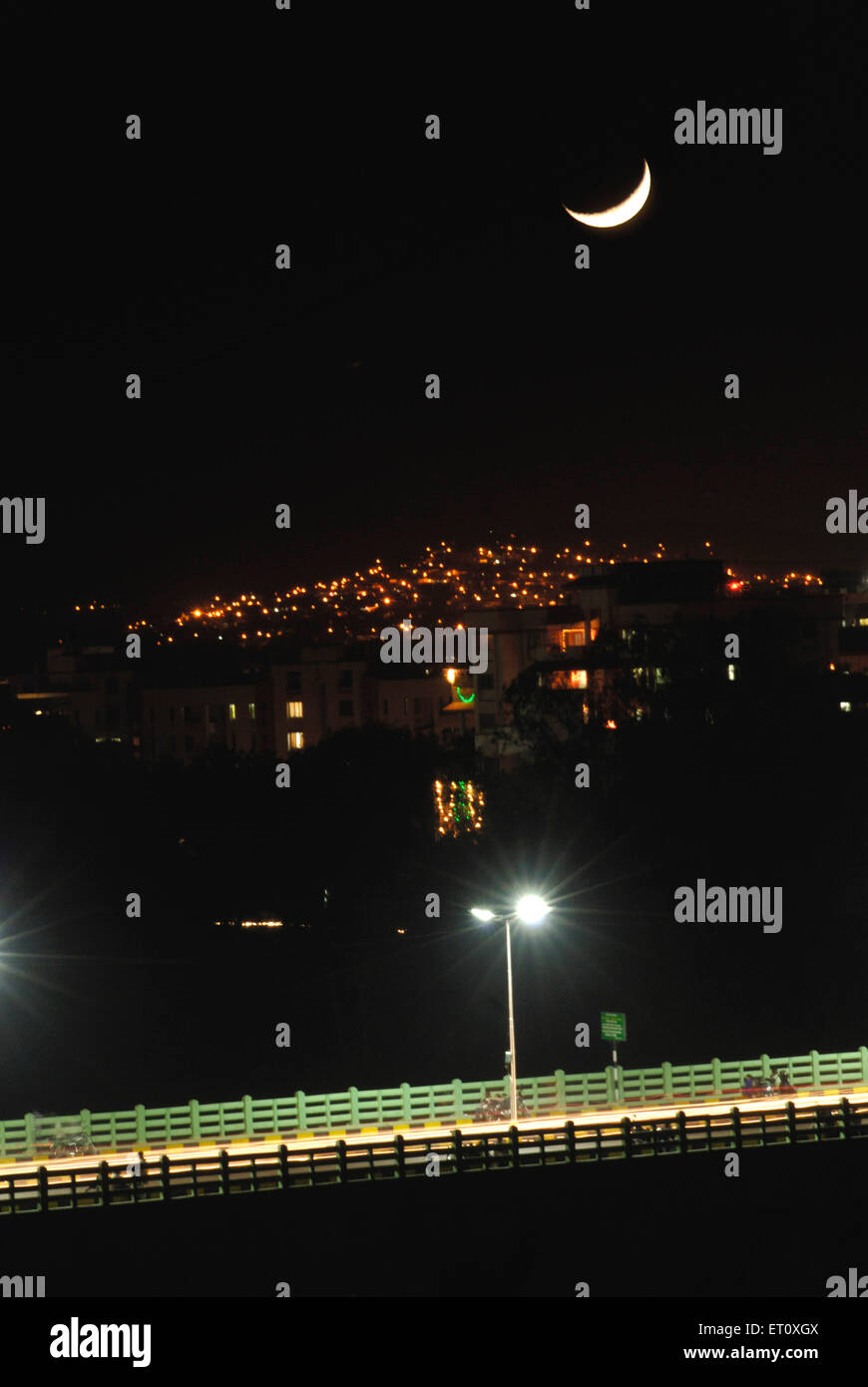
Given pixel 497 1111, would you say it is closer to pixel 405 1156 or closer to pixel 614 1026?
pixel 405 1156

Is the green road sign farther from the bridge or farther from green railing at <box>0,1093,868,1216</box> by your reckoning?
green railing at <box>0,1093,868,1216</box>

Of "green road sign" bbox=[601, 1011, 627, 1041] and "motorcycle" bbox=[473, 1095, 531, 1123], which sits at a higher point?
"green road sign" bbox=[601, 1011, 627, 1041]

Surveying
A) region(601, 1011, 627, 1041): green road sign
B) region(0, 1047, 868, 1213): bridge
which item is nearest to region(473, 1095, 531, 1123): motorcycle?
region(0, 1047, 868, 1213): bridge

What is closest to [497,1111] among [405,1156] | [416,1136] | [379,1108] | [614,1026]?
[416,1136]

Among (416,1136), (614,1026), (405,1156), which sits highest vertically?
(614,1026)

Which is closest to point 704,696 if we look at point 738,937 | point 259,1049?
point 738,937

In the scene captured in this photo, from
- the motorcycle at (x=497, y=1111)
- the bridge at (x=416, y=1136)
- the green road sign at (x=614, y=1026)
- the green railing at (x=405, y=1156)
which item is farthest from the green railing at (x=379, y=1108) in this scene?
the green road sign at (x=614, y=1026)
